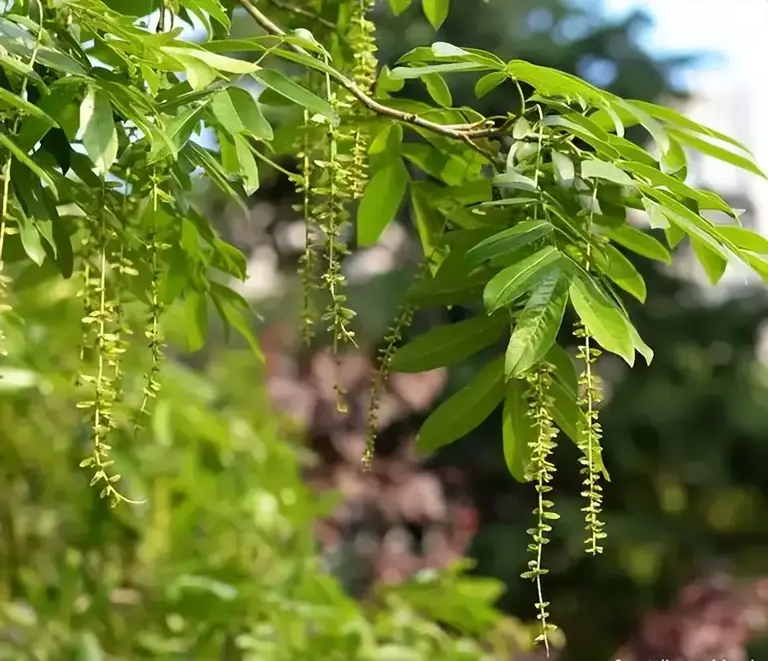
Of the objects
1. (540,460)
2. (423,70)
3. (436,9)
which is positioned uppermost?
(436,9)

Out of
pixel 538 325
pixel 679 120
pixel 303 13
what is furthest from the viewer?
pixel 303 13

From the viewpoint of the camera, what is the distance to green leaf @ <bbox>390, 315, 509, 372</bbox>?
37 centimetres

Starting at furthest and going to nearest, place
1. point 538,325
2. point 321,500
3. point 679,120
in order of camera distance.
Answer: point 321,500 → point 679,120 → point 538,325

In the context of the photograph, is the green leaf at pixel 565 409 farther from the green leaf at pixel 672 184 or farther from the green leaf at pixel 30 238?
the green leaf at pixel 30 238

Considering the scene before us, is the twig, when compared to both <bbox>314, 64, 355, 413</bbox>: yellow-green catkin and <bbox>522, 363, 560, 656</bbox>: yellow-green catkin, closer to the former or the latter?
<bbox>314, 64, 355, 413</bbox>: yellow-green catkin

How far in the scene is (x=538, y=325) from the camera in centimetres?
28

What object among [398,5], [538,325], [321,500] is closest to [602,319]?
[538,325]

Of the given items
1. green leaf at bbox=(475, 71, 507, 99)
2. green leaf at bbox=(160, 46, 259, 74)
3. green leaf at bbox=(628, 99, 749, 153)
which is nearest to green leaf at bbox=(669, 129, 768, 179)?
green leaf at bbox=(628, 99, 749, 153)

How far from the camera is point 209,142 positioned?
1.61 ft

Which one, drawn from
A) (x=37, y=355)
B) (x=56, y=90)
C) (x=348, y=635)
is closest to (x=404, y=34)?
(x=37, y=355)

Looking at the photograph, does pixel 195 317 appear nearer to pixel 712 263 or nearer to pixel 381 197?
pixel 381 197

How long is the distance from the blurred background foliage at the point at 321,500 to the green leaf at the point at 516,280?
0.25 meters

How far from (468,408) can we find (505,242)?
10 cm

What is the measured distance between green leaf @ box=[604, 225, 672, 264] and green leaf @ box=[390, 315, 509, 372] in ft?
0.23
